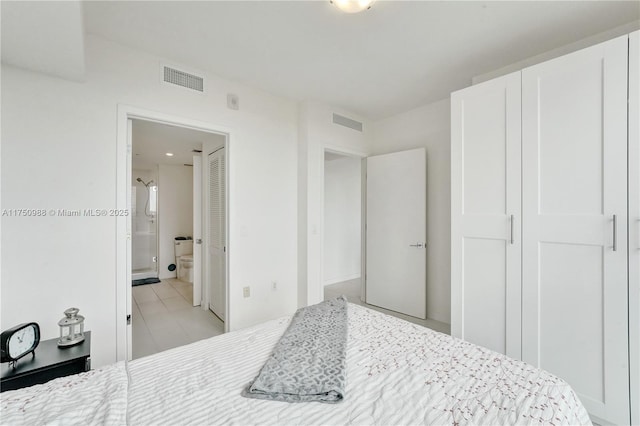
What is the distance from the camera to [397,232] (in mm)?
3631

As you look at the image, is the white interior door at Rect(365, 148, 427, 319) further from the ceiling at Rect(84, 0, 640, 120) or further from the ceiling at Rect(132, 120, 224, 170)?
the ceiling at Rect(132, 120, 224, 170)

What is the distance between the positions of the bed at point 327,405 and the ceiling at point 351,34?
2.06m

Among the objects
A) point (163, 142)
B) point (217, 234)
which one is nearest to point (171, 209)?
point (163, 142)

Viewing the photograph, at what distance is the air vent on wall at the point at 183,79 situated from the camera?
7.93 ft

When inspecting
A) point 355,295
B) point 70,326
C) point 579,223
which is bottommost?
point 355,295

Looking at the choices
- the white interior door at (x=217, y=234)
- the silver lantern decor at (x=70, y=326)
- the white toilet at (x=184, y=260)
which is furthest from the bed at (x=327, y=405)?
the white toilet at (x=184, y=260)

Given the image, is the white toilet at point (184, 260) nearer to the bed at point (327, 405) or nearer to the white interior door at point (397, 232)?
the white interior door at point (397, 232)

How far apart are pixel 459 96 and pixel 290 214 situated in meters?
2.06

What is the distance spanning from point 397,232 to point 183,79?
2.88 m

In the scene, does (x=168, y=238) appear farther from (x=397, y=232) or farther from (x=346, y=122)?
(x=397, y=232)

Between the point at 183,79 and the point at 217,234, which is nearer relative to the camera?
the point at 183,79

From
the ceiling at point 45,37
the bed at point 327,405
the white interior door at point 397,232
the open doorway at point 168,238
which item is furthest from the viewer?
the white interior door at point 397,232

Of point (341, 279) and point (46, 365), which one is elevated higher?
point (46, 365)

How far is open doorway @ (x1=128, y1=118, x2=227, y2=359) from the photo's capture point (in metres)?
2.99
